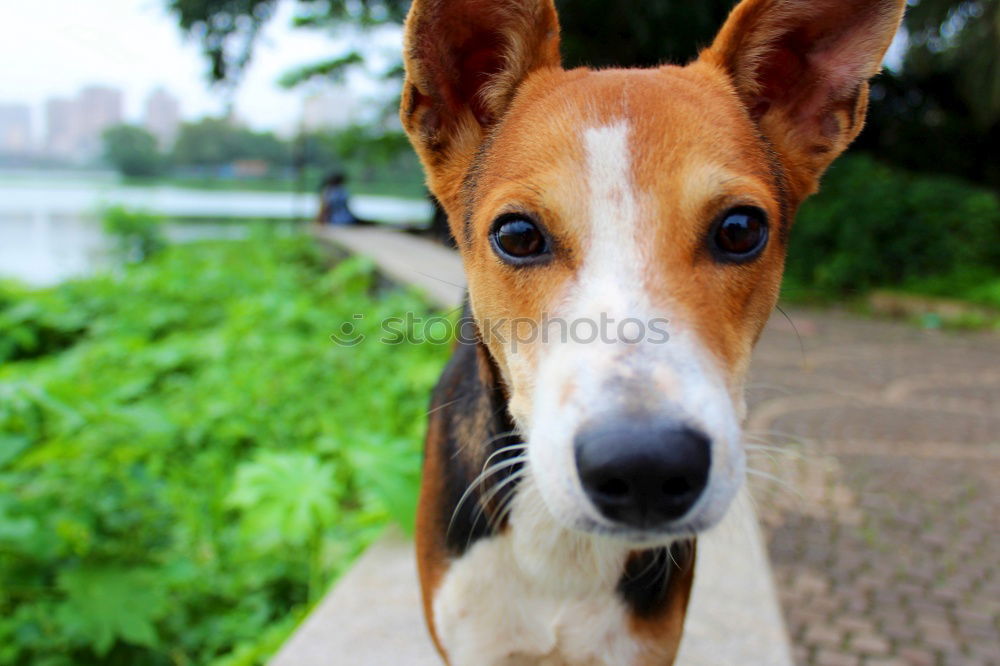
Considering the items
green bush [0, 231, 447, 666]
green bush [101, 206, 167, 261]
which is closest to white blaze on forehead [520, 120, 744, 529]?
green bush [0, 231, 447, 666]

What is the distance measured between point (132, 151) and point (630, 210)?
15987mm

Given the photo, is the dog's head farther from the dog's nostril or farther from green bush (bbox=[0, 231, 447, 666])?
green bush (bbox=[0, 231, 447, 666])

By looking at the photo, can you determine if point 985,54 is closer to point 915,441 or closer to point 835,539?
point 915,441

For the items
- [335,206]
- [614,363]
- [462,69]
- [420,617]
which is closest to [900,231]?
[335,206]

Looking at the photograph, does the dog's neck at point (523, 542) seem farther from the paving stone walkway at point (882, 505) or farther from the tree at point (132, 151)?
the tree at point (132, 151)

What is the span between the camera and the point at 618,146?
1749 mm

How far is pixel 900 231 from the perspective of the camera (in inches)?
558

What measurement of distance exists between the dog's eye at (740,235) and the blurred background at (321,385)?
584mm

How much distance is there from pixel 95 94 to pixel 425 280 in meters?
8.22

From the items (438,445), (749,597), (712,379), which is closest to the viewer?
(712,379)

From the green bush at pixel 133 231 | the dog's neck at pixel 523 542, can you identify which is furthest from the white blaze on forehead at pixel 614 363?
the green bush at pixel 133 231

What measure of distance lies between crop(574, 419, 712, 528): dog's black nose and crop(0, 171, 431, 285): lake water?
10717mm

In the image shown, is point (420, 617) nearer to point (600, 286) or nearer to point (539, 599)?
point (539, 599)

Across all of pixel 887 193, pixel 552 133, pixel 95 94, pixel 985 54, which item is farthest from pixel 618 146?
pixel 985 54
